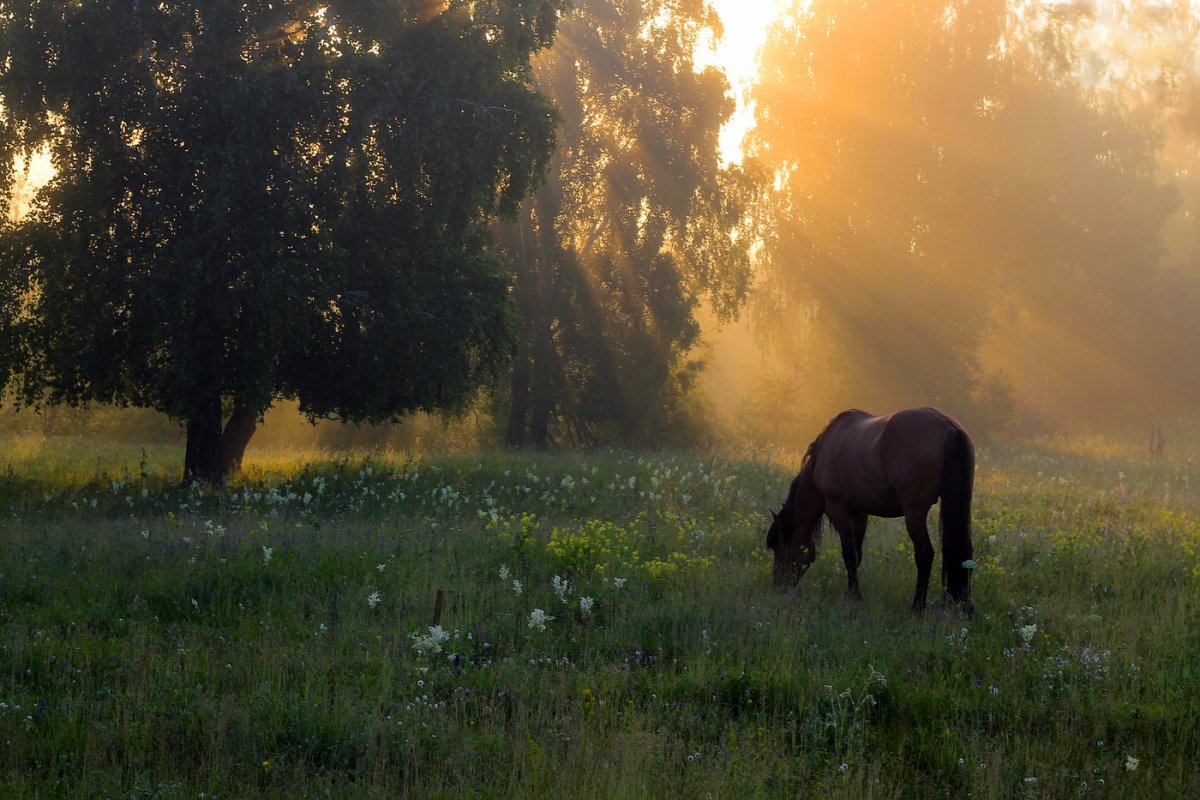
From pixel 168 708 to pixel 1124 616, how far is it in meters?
8.08

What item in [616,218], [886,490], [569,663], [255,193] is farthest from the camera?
[616,218]

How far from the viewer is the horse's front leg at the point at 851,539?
36.3 feet

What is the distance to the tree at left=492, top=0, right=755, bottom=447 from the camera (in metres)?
31.5

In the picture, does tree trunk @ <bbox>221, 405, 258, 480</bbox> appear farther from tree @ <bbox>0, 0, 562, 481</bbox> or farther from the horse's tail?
the horse's tail

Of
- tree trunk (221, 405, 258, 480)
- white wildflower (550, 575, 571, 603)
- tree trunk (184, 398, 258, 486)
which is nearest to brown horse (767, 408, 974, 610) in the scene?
white wildflower (550, 575, 571, 603)

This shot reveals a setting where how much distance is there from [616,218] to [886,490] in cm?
2268

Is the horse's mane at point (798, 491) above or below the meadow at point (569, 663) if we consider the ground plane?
above

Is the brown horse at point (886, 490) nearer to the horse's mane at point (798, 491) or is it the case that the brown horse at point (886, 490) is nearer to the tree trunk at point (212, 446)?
the horse's mane at point (798, 491)

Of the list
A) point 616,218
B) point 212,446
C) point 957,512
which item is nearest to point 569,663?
point 957,512

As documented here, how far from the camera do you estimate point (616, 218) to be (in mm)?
32375

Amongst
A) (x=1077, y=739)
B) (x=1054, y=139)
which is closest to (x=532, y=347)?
(x=1077, y=739)

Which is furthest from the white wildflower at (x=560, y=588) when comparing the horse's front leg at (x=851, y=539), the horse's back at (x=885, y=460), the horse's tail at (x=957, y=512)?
the horse's tail at (x=957, y=512)

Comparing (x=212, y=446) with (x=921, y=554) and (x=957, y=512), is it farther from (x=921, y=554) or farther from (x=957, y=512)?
(x=957, y=512)

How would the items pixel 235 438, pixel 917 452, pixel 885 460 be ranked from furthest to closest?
1. pixel 235 438
2. pixel 885 460
3. pixel 917 452
